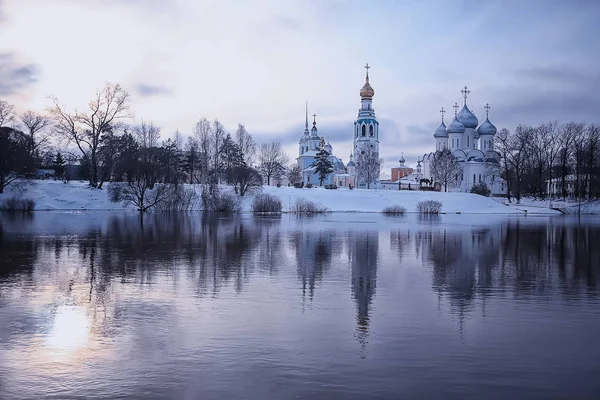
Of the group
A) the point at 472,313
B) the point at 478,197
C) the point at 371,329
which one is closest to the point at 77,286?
the point at 371,329

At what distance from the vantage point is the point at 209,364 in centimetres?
757

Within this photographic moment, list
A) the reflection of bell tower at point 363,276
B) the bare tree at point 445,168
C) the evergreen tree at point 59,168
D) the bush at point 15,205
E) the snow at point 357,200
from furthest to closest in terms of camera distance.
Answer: the bare tree at point 445,168 < the evergreen tree at point 59,168 < the snow at point 357,200 < the bush at point 15,205 < the reflection of bell tower at point 363,276

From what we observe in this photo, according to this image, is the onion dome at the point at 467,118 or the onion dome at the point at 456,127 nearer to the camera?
the onion dome at the point at 456,127

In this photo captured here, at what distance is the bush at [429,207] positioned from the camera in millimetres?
65000

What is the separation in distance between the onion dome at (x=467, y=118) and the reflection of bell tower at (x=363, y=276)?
7719 centimetres

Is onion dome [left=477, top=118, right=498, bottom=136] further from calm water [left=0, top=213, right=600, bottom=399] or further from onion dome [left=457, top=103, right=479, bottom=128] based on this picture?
calm water [left=0, top=213, right=600, bottom=399]

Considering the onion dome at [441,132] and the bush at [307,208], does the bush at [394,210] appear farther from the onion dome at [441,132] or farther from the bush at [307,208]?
the onion dome at [441,132]

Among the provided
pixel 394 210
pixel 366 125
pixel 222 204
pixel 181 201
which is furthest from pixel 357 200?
pixel 366 125

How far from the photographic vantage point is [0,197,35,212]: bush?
53409mm

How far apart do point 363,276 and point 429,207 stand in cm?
5185

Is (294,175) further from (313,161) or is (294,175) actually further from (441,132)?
(441,132)

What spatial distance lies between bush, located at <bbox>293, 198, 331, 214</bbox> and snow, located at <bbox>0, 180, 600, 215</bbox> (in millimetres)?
1729

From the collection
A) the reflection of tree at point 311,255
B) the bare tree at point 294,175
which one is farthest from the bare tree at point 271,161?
the reflection of tree at point 311,255

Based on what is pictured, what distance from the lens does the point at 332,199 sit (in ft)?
228
